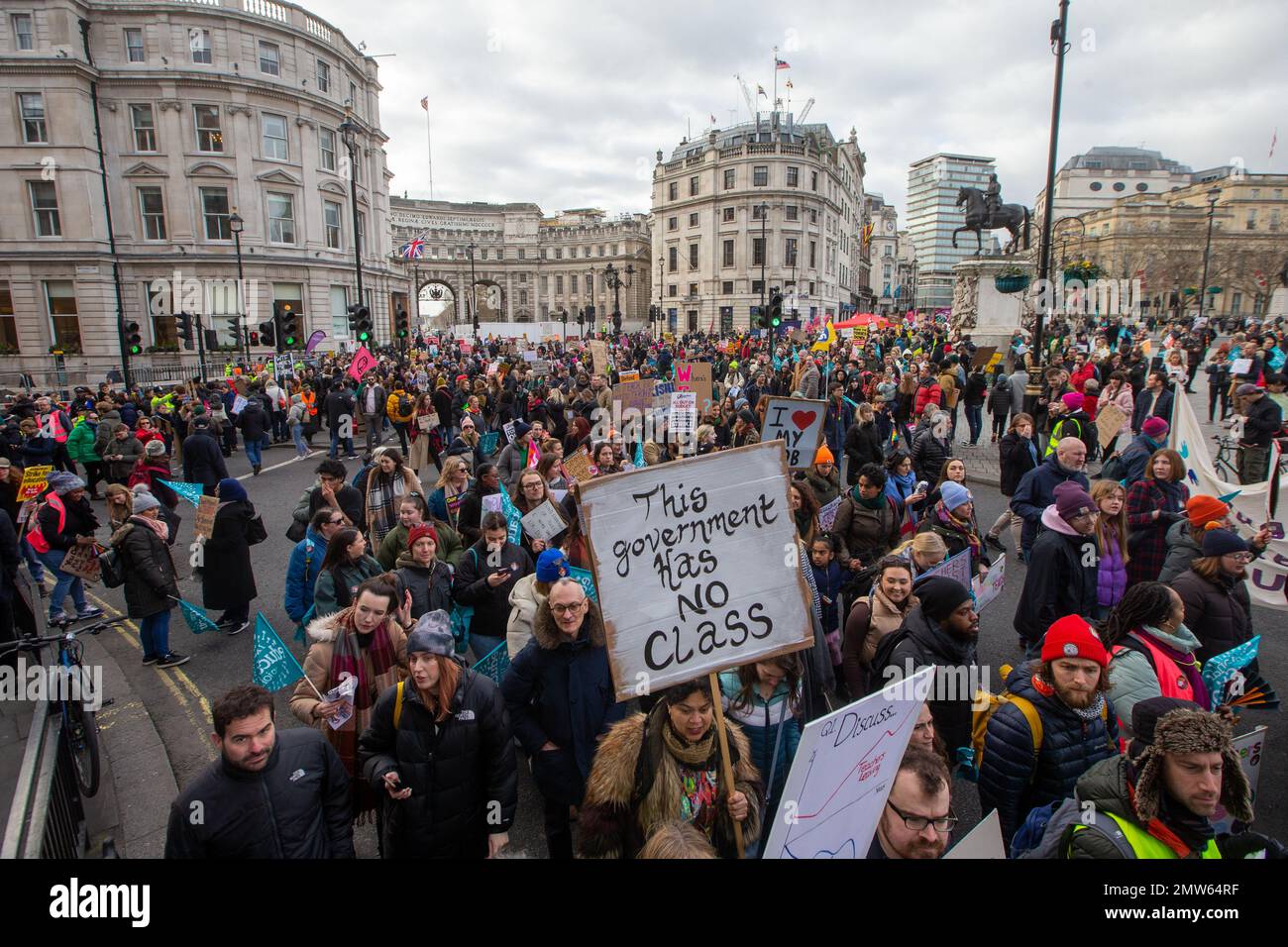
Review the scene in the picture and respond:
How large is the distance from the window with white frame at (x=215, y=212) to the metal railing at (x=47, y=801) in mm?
39332

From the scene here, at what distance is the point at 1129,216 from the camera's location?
6800cm

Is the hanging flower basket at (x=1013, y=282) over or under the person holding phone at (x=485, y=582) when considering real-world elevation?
over

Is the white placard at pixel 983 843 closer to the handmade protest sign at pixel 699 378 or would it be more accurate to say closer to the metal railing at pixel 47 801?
the metal railing at pixel 47 801

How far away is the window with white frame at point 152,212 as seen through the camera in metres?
35.2

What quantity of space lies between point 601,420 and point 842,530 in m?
4.98

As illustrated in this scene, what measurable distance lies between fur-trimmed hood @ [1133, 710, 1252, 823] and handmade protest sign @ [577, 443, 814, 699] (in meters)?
1.17

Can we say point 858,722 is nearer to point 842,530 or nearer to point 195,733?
point 842,530

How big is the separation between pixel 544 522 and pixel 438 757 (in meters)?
2.65

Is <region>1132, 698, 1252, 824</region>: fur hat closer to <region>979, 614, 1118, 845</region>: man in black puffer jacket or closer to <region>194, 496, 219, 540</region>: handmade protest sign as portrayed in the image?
<region>979, 614, 1118, 845</region>: man in black puffer jacket

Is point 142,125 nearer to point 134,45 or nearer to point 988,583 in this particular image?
point 134,45

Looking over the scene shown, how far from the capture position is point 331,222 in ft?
131

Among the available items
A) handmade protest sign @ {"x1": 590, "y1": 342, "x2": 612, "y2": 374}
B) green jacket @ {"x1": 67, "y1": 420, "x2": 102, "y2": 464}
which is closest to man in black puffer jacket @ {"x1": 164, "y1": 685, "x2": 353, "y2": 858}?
green jacket @ {"x1": 67, "y1": 420, "x2": 102, "y2": 464}

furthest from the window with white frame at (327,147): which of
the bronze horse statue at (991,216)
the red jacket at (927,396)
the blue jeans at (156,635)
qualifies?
the blue jeans at (156,635)

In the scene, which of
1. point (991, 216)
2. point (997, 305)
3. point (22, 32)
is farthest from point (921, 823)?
point (22, 32)
